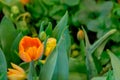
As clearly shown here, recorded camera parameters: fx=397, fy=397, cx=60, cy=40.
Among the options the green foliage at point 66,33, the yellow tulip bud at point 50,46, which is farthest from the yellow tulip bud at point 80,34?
the yellow tulip bud at point 50,46

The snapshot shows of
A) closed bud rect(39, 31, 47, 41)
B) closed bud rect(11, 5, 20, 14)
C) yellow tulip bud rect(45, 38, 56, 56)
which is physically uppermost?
closed bud rect(11, 5, 20, 14)

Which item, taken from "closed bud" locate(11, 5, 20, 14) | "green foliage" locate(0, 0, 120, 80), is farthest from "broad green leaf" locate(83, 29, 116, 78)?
"closed bud" locate(11, 5, 20, 14)

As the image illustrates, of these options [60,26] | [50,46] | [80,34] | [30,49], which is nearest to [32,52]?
[30,49]

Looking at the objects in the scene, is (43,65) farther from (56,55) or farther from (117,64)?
(117,64)

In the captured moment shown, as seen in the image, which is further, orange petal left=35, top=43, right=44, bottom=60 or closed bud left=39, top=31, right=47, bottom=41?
closed bud left=39, top=31, right=47, bottom=41

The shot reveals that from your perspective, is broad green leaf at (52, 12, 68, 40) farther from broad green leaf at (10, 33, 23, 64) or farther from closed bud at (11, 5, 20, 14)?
closed bud at (11, 5, 20, 14)

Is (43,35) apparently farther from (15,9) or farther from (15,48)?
(15,9)
